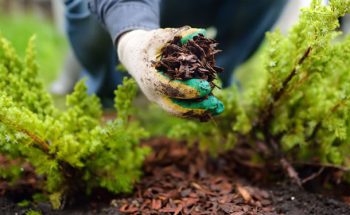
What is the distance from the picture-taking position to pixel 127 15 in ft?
5.33

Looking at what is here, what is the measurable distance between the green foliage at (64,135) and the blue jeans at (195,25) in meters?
0.72

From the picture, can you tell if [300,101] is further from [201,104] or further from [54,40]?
[54,40]

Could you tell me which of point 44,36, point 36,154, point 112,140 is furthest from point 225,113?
point 44,36

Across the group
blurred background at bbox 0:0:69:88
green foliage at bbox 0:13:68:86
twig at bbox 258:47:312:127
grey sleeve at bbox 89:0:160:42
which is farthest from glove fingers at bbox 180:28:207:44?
green foliage at bbox 0:13:68:86

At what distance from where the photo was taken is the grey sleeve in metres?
1.61

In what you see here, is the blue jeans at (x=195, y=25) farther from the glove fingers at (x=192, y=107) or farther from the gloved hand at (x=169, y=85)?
the glove fingers at (x=192, y=107)

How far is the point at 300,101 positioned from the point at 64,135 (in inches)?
40.7

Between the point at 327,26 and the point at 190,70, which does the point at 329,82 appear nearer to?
the point at 327,26

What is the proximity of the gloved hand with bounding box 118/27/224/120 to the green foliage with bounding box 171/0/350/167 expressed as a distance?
410mm

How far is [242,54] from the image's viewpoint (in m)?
2.90

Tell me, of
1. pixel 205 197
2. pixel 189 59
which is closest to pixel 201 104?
pixel 189 59

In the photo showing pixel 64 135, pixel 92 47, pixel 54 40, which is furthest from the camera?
pixel 54 40

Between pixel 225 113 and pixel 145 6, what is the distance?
644 mm

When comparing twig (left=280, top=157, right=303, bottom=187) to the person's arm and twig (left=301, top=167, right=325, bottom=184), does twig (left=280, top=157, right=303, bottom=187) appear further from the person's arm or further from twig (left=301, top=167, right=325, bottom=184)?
the person's arm
